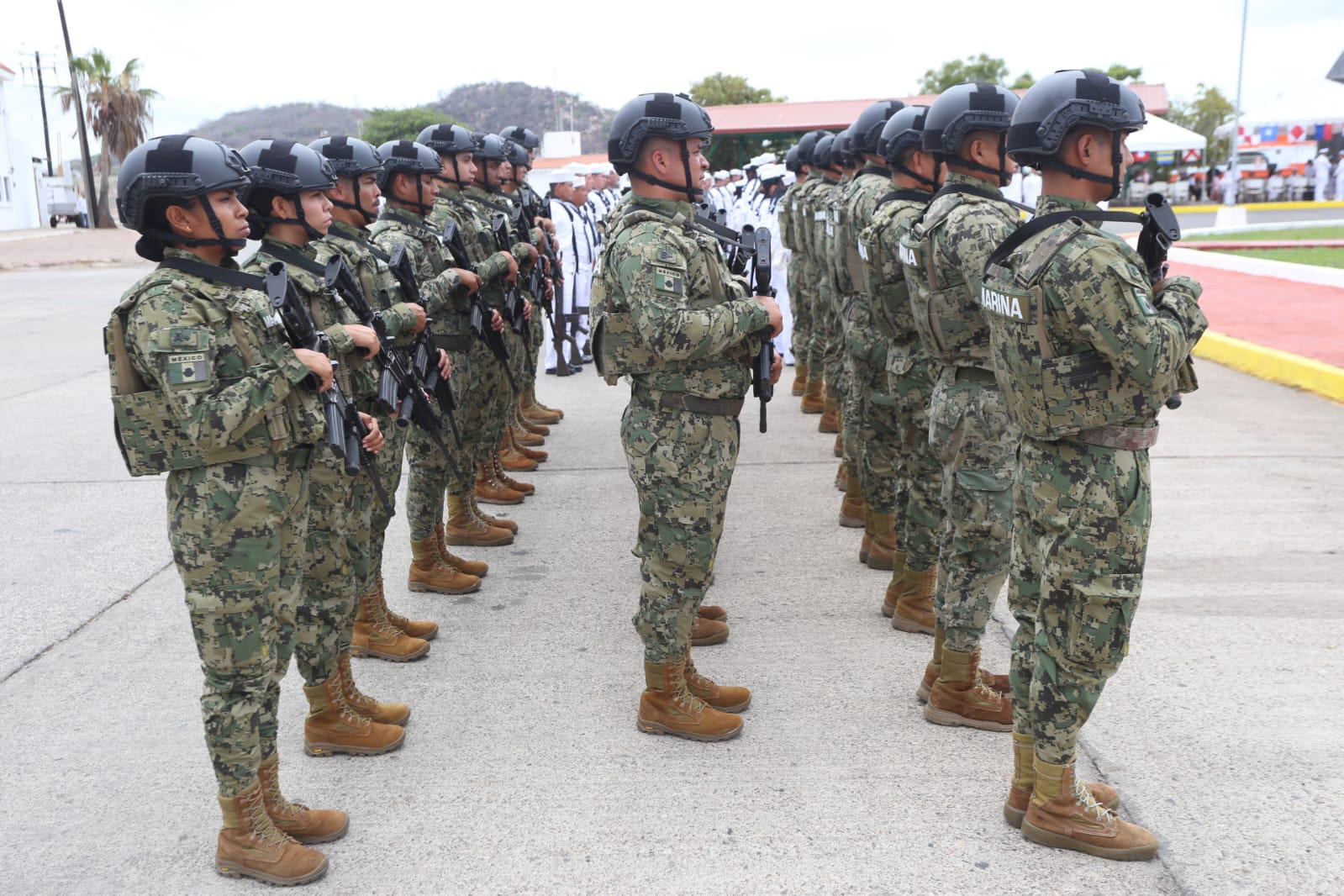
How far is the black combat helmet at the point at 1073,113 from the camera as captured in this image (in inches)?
115

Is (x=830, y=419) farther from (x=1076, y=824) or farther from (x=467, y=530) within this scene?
(x=1076, y=824)

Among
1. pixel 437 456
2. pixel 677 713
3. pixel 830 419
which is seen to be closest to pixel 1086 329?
pixel 677 713

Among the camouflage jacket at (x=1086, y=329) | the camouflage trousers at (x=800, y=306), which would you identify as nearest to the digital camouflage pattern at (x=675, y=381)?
the camouflage jacket at (x=1086, y=329)

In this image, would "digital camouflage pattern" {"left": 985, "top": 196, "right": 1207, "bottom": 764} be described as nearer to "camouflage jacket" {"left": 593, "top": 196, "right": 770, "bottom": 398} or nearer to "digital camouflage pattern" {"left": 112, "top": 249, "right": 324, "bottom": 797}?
"camouflage jacket" {"left": 593, "top": 196, "right": 770, "bottom": 398}

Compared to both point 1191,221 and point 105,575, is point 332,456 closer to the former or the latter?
point 105,575

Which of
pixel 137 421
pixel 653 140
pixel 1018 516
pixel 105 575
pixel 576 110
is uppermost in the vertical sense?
pixel 576 110

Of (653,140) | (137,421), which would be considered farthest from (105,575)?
(653,140)

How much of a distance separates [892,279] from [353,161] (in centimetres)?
235

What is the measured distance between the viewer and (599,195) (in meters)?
13.7

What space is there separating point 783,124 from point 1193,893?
101 ft

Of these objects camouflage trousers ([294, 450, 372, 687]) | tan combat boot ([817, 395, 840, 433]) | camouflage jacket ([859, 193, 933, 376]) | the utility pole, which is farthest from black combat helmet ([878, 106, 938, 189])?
the utility pole

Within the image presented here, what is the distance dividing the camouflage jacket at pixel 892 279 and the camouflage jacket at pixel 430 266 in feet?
6.63

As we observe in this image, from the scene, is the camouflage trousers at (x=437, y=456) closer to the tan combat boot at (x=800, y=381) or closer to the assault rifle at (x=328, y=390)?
the assault rifle at (x=328, y=390)

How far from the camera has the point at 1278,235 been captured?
2491 cm
